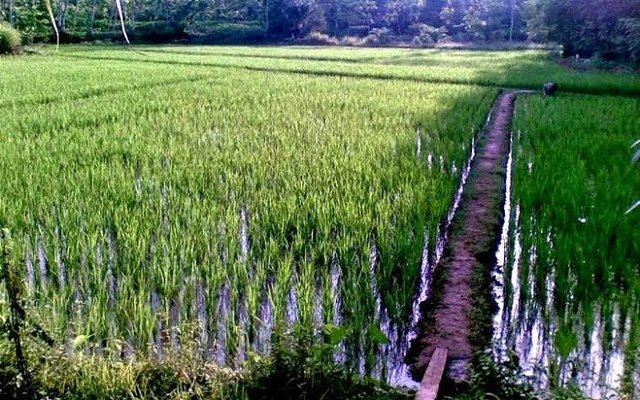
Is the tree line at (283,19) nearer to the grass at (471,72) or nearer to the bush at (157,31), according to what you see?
the bush at (157,31)

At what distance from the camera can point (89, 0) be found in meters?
35.7

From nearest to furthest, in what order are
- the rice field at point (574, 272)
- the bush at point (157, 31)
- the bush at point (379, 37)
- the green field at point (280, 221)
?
the rice field at point (574, 272)
the green field at point (280, 221)
the bush at point (379, 37)
the bush at point (157, 31)

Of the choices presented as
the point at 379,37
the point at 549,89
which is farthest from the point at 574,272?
the point at 379,37

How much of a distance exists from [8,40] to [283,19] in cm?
1940

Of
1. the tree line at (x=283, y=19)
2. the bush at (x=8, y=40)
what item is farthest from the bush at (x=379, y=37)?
the bush at (x=8, y=40)

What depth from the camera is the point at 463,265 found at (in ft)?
11.6

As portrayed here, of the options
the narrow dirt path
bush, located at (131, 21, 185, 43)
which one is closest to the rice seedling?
the narrow dirt path

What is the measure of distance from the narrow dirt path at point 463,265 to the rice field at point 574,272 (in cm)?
16

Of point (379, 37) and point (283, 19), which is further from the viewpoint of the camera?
point (283, 19)

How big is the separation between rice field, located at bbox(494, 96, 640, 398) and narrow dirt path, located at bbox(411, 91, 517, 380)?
0.52ft

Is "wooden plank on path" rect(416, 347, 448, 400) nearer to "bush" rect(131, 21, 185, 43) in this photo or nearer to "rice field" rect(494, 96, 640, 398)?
"rice field" rect(494, 96, 640, 398)

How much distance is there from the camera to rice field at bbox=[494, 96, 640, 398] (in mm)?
2447

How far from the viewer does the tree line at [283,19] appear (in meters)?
32.6

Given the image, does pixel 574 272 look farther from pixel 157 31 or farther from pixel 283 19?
pixel 283 19
